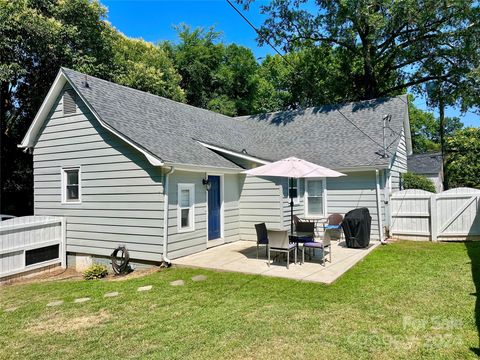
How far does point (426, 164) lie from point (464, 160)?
13.5 ft

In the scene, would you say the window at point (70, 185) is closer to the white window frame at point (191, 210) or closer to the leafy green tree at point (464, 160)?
the white window frame at point (191, 210)

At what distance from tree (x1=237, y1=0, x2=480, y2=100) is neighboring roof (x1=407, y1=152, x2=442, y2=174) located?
7.86 meters

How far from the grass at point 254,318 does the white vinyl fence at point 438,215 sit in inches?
146

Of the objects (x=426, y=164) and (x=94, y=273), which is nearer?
(x=94, y=273)

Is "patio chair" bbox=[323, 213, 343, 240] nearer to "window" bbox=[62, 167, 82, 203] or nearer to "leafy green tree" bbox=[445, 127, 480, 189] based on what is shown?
"window" bbox=[62, 167, 82, 203]

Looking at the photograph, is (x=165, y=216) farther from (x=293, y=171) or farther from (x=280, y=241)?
(x=293, y=171)

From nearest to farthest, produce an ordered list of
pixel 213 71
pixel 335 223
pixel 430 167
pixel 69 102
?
pixel 69 102
pixel 335 223
pixel 430 167
pixel 213 71

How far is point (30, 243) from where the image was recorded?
969 cm

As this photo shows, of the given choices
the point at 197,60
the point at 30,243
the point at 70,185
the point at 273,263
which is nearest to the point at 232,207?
the point at 273,263

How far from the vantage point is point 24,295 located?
7.47 m

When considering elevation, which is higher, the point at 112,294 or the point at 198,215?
the point at 198,215

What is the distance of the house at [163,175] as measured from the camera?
924 centimetres

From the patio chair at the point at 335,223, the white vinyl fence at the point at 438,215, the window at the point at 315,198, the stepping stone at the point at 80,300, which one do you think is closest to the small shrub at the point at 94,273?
the stepping stone at the point at 80,300

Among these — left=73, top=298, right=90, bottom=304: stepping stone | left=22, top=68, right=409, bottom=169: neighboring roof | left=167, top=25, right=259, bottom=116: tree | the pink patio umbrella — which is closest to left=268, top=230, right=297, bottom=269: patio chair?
the pink patio umbrella
